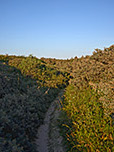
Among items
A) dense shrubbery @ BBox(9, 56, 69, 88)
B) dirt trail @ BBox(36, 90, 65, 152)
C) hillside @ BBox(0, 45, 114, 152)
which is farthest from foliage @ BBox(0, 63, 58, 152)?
dense shrubbery @ BBox(9, 56, 69, 88)

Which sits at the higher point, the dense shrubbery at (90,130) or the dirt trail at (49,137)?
the dense shrubbery at (90,130)

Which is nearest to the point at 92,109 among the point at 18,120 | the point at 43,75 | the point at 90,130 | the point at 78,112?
the point at 78,112

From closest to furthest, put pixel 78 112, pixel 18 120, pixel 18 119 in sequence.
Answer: pixel 18 120 < pixel 18 119 < pixel 78 112

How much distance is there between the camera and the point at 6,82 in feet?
41.8

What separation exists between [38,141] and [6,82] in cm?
630

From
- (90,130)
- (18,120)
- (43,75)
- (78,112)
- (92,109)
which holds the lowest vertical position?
(18,120)

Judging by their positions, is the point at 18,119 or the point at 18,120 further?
the point at 18,119

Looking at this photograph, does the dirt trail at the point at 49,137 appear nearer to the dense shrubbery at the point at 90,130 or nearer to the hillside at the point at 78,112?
the hillside at the point at 78,112

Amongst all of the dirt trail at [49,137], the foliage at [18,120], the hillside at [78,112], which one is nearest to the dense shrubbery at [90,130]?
the hillside at [78,112]

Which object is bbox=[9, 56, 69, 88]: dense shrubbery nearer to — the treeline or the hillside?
the hillside

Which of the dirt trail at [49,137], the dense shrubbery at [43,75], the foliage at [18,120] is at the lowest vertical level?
the dirt trail at [49,137]

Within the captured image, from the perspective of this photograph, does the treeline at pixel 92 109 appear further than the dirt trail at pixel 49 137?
No

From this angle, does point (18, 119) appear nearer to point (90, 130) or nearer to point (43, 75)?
point (90, 130)

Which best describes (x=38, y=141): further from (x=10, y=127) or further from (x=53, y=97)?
(x=53, y=97)
